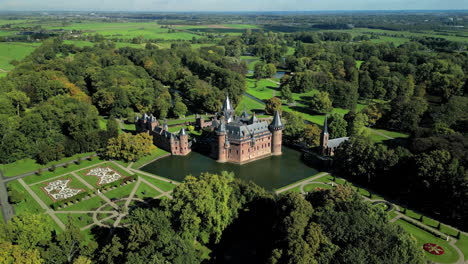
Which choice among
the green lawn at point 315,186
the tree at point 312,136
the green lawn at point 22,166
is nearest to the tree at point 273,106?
the tree at point 312,136

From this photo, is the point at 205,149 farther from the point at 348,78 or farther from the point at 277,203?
the point at 348,78

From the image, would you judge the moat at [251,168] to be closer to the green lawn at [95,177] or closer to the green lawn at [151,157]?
the green lawn at [151,157]

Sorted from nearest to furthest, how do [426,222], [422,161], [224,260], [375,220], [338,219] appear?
1. [338,219]
2. [375,220]
3. [224,260]
4. [426,222]
5. [422,161]

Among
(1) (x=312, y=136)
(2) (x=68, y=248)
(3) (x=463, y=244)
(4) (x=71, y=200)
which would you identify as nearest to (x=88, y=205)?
(4) (x=71, y=200)

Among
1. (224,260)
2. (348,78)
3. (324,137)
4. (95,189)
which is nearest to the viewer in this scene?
(224,260)

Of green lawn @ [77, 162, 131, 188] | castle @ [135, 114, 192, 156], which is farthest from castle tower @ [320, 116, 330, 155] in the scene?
green lawn @ [77, 162, 131, 188]

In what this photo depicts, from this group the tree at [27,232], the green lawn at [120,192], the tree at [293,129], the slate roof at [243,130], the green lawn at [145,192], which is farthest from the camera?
the tree at [293,129]

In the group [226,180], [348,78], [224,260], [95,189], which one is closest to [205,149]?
[95,189]

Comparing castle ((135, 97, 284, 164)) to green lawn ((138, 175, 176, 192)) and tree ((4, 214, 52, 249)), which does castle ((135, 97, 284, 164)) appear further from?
tree ((4, 214, 52, 249))
